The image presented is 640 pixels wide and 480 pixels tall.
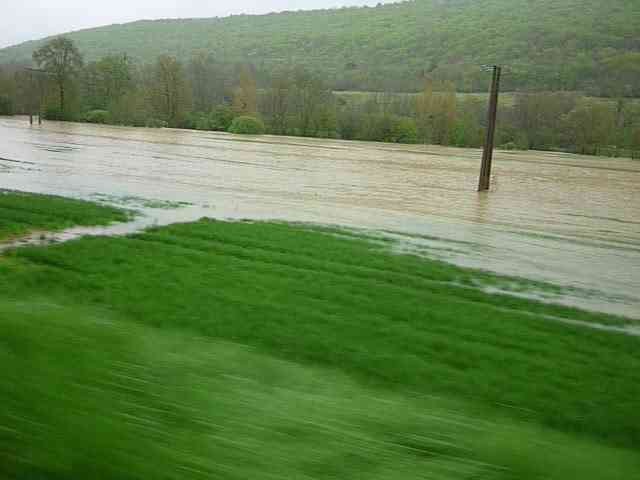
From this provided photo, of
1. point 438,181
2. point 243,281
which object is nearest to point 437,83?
point 438,181

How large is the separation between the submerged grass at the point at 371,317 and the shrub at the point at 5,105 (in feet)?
260

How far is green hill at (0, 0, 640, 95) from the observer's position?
196 feet

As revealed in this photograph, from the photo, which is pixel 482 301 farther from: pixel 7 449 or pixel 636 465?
pixel 7 449

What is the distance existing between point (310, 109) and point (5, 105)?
38790 mm

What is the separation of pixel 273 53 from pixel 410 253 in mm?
131369

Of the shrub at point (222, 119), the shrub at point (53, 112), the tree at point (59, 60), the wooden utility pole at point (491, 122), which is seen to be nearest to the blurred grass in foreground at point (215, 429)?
the wooden utility pole at point (491, 122)

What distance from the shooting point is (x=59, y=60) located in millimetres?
74188

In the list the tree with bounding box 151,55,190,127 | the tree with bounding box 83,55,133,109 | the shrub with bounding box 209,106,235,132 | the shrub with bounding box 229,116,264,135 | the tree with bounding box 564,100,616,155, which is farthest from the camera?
the tree with bounding box 83,55,133,109

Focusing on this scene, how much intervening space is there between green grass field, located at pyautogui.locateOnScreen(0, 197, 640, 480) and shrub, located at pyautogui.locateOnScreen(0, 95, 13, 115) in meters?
80.0

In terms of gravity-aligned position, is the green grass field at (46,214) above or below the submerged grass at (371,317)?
below

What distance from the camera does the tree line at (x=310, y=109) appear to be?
64.4 metres

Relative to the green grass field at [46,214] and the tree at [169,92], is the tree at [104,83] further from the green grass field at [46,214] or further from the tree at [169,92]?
the green grass field at [46,214]

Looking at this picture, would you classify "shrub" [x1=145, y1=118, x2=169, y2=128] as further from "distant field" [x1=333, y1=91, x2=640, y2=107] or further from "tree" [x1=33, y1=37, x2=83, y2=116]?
"distant field" [x1=333, y1=91, x2=640, y2=107]

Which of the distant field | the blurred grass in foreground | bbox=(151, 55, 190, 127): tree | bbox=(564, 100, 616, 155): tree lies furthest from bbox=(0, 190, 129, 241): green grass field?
bbox=(151, 55, 190, 127): tree
